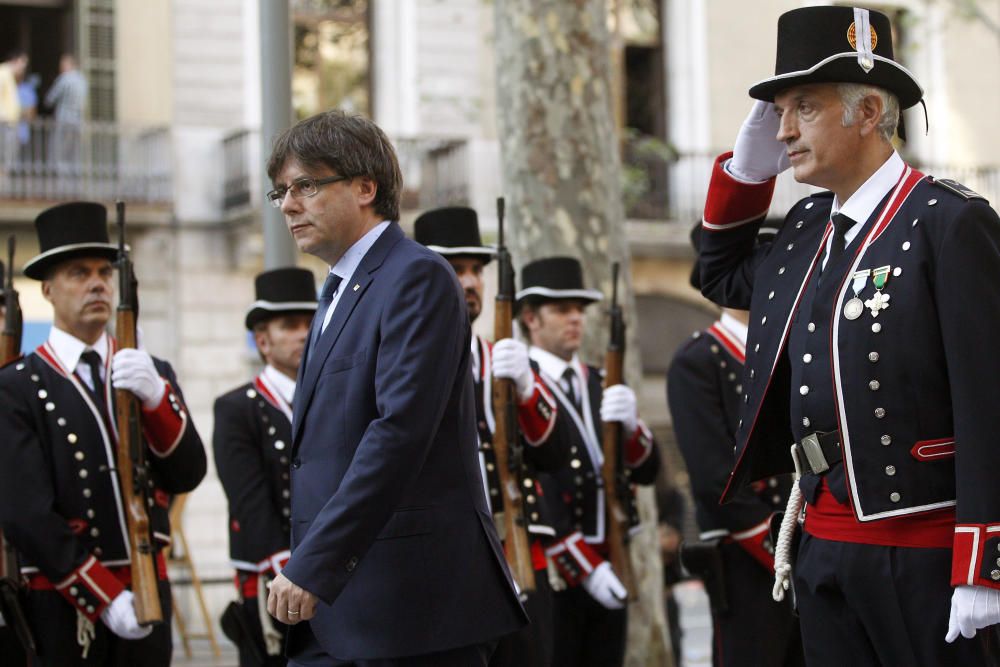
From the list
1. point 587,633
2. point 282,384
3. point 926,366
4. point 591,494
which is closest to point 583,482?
point 591,494

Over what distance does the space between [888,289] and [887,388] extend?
24cm

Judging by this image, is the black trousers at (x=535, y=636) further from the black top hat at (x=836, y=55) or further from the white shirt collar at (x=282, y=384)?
the black top hat at (x=836, y=55)

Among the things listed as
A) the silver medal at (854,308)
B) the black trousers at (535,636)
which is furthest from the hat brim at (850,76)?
the black trousers at (535,636)

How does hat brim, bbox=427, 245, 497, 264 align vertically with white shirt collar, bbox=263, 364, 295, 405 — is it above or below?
above

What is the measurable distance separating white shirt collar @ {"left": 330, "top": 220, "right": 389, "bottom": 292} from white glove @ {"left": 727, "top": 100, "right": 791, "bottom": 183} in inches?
38.4

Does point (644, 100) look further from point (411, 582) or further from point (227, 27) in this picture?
point (411, 582)

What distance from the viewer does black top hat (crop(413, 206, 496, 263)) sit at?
671 cm

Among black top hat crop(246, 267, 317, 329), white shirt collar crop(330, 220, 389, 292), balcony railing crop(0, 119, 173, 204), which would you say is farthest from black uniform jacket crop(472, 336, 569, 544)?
balcony railing crop(0, 119, 173, 204)

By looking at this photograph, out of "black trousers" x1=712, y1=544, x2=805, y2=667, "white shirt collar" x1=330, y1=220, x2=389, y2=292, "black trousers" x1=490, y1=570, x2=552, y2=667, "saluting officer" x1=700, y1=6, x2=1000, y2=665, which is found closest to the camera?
"saluting officer" x1=700, y1=6, x2=1000, y2=665

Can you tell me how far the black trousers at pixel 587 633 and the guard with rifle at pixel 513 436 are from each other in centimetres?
32

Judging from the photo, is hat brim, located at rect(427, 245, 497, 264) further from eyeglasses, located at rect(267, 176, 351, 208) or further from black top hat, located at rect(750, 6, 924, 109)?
black top hat, located at rect(750, 6, 924, 109)

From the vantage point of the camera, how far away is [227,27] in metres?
18.8

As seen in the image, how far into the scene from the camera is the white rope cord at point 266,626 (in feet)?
20.8

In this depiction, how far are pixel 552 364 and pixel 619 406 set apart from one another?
48cm
